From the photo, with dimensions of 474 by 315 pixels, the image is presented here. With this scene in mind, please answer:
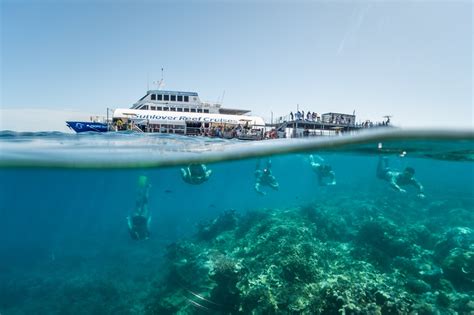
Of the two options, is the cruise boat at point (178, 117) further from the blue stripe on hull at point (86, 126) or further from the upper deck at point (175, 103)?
the blue stripe on hull at point (86, 126)

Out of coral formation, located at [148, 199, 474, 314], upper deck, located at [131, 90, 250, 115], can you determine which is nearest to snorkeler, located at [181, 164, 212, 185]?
coral formation, located at [148, 199, 474, 314]

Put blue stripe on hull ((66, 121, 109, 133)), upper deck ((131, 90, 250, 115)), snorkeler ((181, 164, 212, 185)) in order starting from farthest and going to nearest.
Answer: upper deck ((131, 90, 250, 115)) < blue stripe on hull ((66, 121, 109, 133)) < snorkeler ((181, 164, 212, 185))

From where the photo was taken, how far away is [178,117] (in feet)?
119

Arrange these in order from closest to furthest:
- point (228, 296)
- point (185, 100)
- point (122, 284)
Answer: point (228, 296) < point (122, 284) < point (185, 100)

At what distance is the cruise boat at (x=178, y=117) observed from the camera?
3167 centimetres

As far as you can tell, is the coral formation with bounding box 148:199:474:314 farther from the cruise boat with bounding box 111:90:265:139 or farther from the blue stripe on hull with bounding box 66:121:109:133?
the blue stripe on hull with bounding box 66:121:109:133

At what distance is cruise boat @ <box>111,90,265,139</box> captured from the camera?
104 feet

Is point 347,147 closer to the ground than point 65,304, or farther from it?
farther from it

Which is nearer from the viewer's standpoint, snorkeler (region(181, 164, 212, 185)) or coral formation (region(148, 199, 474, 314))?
coral formation (region(148, 199, 474, 314))

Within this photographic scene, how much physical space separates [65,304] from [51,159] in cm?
784

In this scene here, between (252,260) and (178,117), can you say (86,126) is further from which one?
(252,260)

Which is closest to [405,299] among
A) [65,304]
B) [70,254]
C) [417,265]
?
[417,265]

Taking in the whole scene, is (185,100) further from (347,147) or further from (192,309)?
(192,309)

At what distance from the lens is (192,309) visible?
36.1 feet
